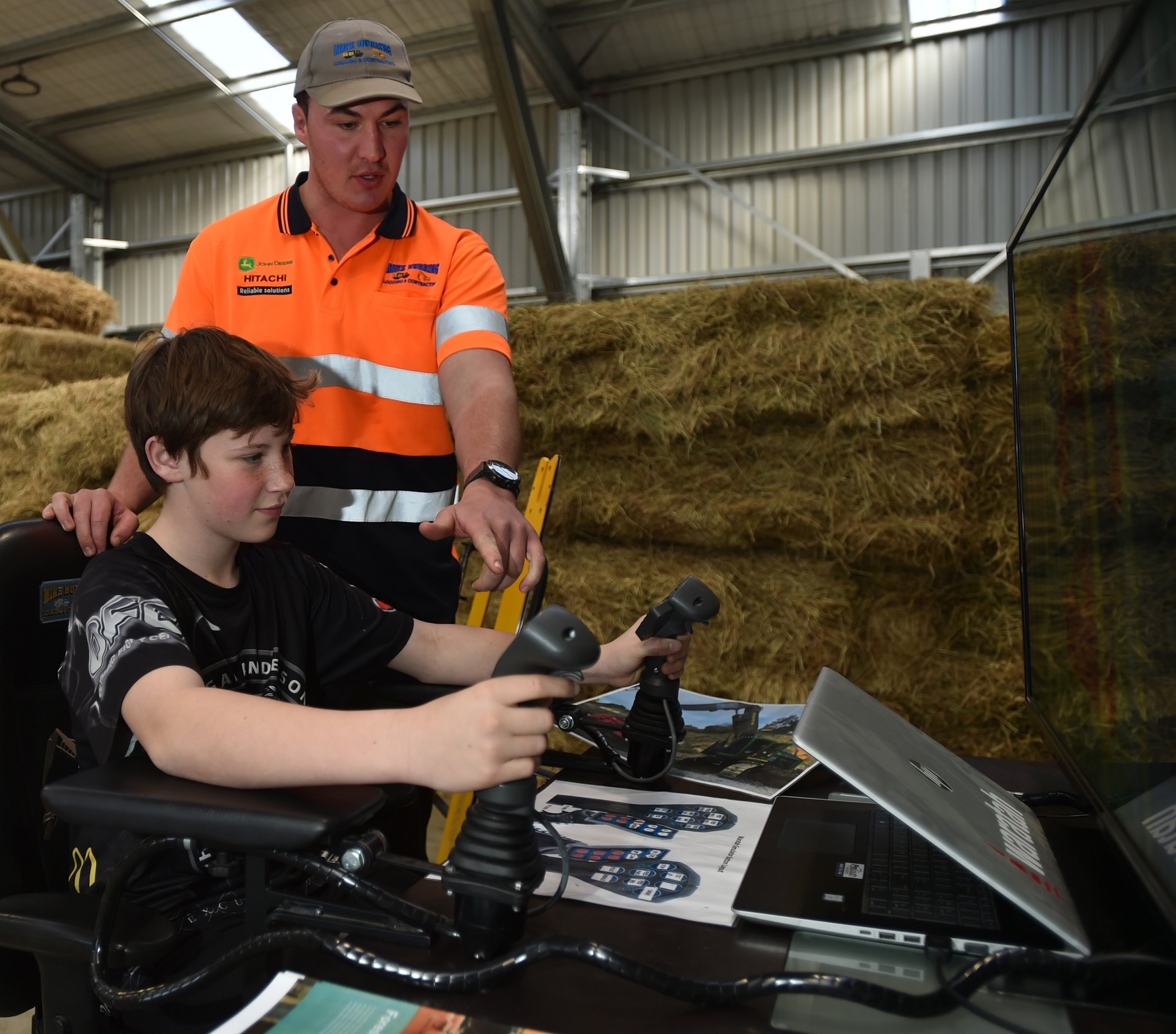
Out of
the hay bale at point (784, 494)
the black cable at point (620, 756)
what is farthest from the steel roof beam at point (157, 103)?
the black cable at point (620, 756)

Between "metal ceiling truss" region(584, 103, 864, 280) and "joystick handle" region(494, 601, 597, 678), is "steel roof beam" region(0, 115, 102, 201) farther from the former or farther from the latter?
"joystick handle" region(494, 601, 597, 678)

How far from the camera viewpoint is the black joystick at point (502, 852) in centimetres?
58

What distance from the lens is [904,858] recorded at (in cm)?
79

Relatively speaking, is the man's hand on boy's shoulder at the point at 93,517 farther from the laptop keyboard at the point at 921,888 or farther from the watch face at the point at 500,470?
the laptop keyboard at the point at 921,888

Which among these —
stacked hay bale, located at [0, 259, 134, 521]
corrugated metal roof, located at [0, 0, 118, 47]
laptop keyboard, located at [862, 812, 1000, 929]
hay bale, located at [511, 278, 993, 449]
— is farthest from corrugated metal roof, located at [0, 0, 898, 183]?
laptop keyboard, located at [862, 812, 1000, 929]

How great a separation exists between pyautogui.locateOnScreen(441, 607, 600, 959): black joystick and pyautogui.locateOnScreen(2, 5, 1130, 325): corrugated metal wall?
7.23m

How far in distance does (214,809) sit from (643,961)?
32 cm

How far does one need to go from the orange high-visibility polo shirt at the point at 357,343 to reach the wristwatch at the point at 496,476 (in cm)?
41

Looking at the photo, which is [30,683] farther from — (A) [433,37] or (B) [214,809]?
(A) [433,37]

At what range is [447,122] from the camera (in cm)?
862

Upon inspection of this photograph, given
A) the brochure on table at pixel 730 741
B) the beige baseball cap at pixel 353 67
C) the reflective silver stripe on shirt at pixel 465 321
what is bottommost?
the brochure on table at pixel 730 741

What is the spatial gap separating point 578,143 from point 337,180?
6.80m

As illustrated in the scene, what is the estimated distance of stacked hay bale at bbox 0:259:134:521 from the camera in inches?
137

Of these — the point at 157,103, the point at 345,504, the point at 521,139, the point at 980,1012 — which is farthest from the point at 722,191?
the point at 980,1012
